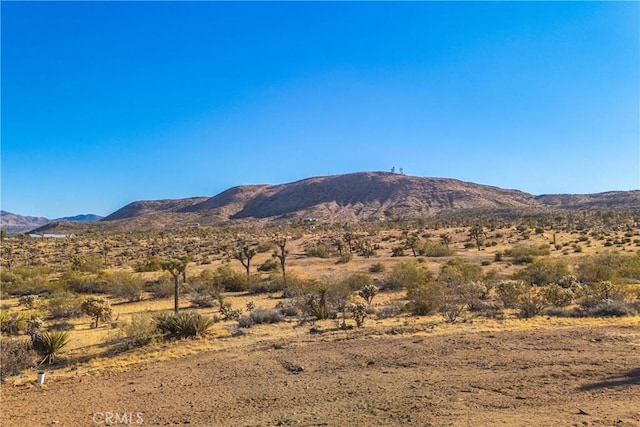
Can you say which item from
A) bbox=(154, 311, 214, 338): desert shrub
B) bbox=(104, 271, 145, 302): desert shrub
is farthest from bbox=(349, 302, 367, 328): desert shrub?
bbox=(104, 271, 145, 302): desert shrub

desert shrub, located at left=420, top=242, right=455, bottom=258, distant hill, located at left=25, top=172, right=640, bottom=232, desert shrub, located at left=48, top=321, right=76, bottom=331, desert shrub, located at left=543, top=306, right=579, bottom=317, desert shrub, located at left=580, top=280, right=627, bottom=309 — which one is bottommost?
desert shrub, located at left=48, top=321, right=76, bottom=331

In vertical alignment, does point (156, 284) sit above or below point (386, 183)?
below

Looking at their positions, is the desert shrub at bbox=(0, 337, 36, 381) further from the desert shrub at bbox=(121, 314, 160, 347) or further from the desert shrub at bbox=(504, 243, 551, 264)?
the desert shrub at bbox=(504, 243, 551, 264)

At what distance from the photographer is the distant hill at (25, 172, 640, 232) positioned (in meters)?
131

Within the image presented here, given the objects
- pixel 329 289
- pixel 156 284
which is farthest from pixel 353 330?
pixel 156 284

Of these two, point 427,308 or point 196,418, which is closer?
point 196,418

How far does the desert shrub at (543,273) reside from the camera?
83.9 feet

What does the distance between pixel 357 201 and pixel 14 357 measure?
136451 millimetres

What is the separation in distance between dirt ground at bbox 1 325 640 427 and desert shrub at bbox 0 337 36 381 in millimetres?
936

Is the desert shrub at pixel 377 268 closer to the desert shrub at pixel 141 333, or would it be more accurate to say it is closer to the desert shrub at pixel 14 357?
the desert shrub at pixel 141 333

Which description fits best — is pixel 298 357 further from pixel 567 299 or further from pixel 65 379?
pixel 567 299

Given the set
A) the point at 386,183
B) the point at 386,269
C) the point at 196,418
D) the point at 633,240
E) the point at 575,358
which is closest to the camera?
the point at 196,418

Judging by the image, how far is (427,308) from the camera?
61.4 ft

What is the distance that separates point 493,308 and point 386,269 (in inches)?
611
